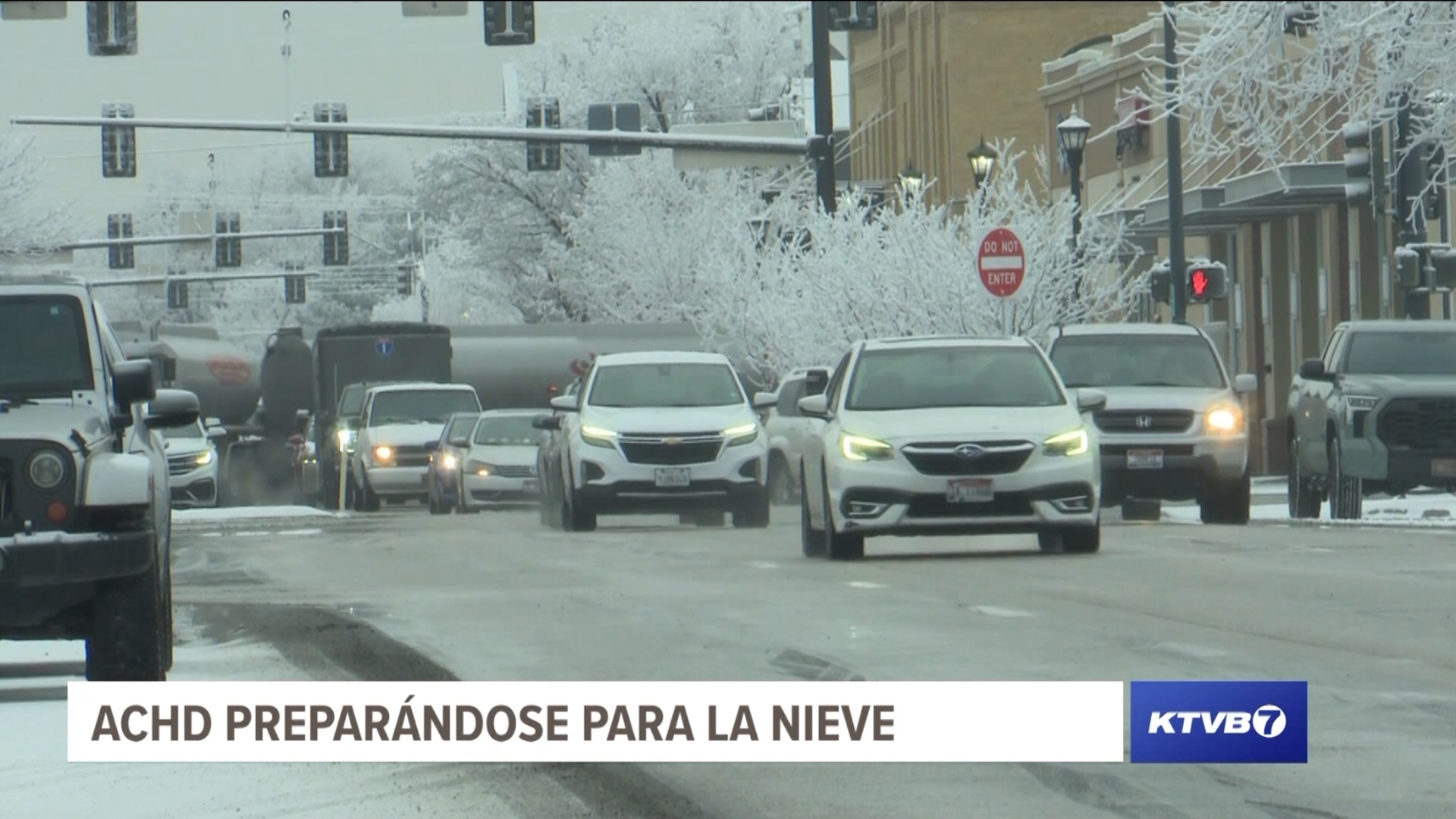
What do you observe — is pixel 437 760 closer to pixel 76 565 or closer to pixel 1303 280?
pixel 76 565

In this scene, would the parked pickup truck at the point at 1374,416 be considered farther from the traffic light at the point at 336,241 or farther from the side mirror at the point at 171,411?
the traffic light at the point at 336,241

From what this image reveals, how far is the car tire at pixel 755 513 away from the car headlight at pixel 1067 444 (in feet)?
26.6

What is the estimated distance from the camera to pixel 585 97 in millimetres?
83688

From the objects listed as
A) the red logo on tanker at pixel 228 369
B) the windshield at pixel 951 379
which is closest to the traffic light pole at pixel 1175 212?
the windshield at pixel 951 379

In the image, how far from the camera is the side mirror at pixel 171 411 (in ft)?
42.3

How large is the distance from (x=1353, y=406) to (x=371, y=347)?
2913 cm

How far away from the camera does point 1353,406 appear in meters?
26.5

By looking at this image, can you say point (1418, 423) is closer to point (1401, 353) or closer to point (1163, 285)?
point (1401, 353)

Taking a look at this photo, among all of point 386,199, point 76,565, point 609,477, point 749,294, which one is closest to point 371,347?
point 749,294

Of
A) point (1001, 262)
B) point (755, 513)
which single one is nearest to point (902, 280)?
point (1001, 262)

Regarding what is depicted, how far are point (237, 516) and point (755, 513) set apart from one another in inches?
430

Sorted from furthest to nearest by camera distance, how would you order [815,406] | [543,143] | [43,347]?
[543,143], [815,406], [43,347]

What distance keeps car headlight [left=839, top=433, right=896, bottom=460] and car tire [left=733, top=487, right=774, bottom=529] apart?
7.86m

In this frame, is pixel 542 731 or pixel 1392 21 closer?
pixel 542 731
